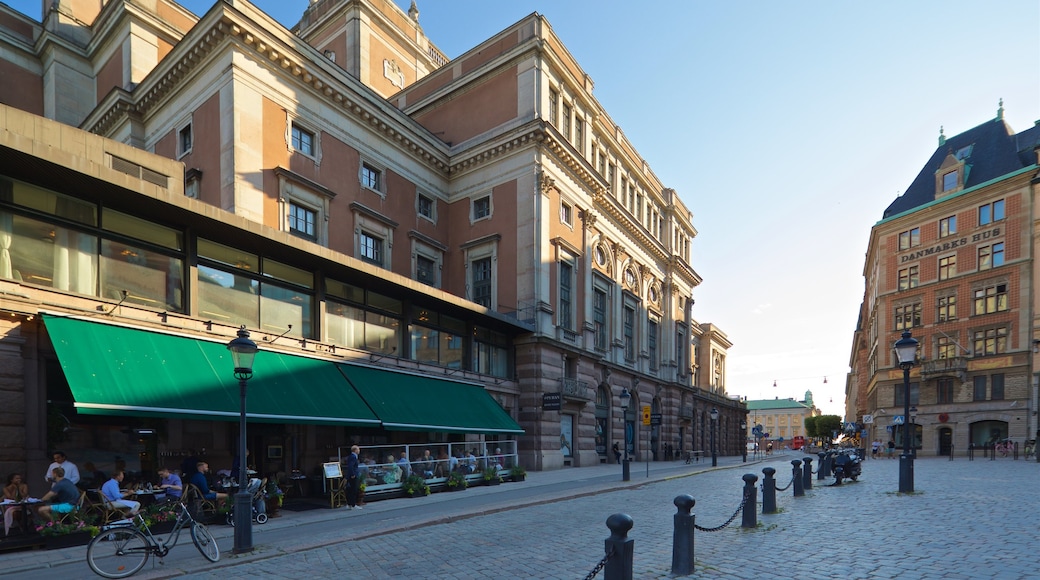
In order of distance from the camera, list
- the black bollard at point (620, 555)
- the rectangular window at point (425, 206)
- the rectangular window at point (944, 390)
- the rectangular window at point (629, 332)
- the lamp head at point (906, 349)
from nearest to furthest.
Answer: the black bollard at point (620, 555)
the lamp head at point (906, 349)
the rectangular window at point (425, 206)
the rectangular window at point (629, 332)
the rectangular window at point (944, 390)

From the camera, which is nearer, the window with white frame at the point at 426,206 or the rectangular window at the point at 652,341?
the window with white frame at the point at 426,206

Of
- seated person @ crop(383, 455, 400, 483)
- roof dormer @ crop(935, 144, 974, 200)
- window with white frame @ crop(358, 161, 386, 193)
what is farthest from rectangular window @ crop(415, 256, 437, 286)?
roof dormer @ crop(935, 144, 974, 200)

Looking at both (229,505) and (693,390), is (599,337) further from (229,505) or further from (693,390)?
(229,505)

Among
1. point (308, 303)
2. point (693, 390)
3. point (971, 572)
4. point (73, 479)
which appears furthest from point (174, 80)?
point (693, 390)

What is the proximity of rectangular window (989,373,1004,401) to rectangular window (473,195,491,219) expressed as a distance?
41.2 metres

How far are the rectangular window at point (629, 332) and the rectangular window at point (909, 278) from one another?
90.2 feet

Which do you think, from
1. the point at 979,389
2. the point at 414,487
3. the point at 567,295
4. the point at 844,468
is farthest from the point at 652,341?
the point at 414,487

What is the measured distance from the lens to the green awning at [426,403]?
61.1 ft

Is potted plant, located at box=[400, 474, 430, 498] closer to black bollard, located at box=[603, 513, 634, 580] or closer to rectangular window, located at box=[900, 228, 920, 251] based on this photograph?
black bollard, located at box=[603, 513, 634, 580]

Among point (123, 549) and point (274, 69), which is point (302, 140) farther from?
point (123, 549)

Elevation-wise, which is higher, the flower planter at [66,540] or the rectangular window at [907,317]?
the rectangular window at [907,317]

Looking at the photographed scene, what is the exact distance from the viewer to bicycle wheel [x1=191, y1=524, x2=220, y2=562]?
9.14m

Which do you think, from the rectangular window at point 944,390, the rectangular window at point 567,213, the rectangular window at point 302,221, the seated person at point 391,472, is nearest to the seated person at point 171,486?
the seated person at point 391,472

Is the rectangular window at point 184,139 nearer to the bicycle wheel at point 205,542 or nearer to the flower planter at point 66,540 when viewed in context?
the flower planter at point 66,540
